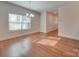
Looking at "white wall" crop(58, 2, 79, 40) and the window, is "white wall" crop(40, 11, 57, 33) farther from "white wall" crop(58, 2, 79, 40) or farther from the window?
the window

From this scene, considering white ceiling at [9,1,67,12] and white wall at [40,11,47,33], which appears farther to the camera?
white wall at [40,11,47,33]

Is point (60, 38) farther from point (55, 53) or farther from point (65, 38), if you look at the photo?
point (55, 53)

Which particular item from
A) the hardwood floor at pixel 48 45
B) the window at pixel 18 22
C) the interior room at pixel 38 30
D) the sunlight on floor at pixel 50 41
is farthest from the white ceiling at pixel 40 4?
the sunlight on floor at pixel 50 41

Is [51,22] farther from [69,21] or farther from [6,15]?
[6,15]

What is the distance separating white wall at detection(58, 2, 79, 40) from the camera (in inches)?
85.4

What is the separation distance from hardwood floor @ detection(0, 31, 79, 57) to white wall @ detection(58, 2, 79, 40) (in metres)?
0.14

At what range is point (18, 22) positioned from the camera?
226cm

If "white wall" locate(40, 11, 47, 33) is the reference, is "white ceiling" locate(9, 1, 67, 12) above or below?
above

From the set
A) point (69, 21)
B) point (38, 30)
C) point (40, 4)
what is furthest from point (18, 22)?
point (69, 21)

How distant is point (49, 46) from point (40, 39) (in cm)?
27

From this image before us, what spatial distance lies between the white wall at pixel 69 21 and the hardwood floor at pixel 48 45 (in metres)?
0.14

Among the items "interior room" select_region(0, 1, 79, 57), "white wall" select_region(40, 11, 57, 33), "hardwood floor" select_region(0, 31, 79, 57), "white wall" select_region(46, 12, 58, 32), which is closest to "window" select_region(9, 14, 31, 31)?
"interior room" select_region(0, 1, 79, 57)

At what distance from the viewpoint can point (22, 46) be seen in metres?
2.26

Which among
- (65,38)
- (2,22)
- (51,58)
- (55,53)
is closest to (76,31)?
(65,38)
